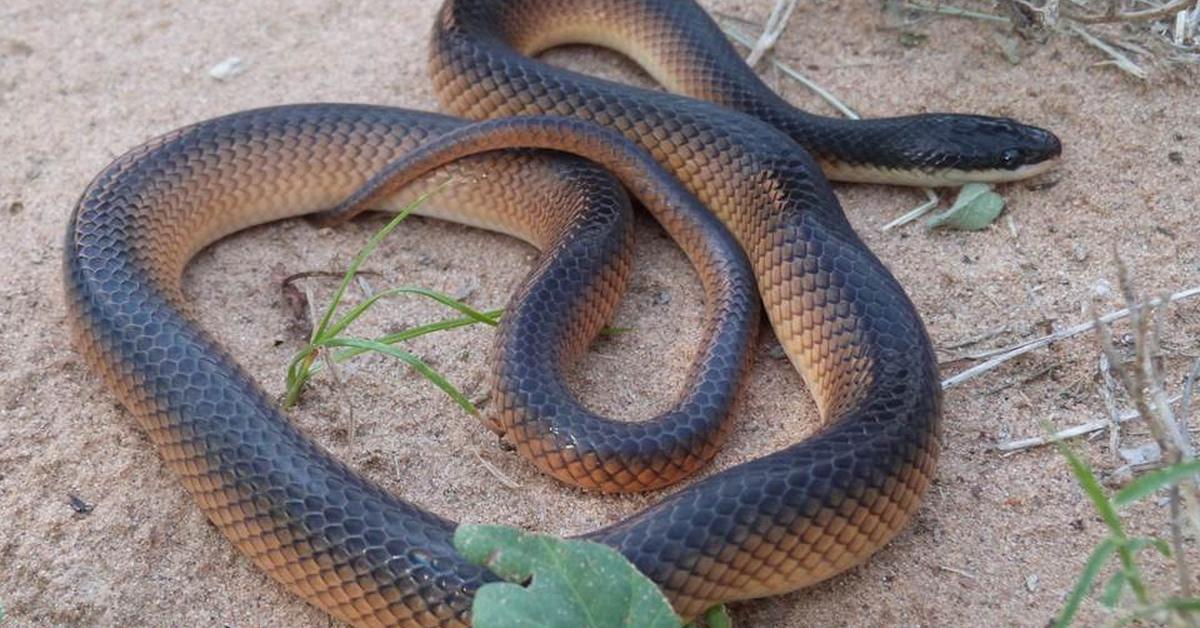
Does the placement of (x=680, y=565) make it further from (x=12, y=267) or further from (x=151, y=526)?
(x=12, y=267)

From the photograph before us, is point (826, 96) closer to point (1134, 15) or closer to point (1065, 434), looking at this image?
point (1134, 15)

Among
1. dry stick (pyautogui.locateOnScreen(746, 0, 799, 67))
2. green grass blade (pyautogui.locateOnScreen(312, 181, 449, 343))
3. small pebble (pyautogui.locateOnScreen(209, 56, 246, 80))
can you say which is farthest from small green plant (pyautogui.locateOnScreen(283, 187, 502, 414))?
dry stick (pyautogui.locateOnScreen(746, 0, 799, 67))

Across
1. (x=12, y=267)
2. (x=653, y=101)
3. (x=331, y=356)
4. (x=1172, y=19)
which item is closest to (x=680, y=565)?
(x=331, y=356)

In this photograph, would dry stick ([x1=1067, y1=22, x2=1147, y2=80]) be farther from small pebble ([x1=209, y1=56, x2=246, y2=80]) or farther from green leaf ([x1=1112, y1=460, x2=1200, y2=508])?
small pebble ([x1=209, y1=56, x2=246, y2=80])

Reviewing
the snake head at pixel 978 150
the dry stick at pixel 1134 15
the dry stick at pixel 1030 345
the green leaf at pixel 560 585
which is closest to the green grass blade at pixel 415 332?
the green leaf at pixel 560 585

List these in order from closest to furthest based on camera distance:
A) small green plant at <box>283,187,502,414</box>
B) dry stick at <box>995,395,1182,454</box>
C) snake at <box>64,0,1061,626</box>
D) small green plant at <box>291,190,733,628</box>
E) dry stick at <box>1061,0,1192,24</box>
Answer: small green plant at <box>291,190,733,628</box>
snake at <box>64,0,1061,626</box>
small green plant at <box>283,187,502,414</box>
dry stick at <box>995,395,1182,454</box>
dry stick at <box>1061,0,1192,24</box>

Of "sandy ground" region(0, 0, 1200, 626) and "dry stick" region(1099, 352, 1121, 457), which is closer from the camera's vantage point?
"sandy ground" region(0, 0, 1200, 626)

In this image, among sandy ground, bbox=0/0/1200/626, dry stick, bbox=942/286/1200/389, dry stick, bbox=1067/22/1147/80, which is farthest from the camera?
dry stick, bbox=1067/22/1147/80

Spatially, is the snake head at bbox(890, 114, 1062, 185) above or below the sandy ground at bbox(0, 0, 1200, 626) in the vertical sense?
above
